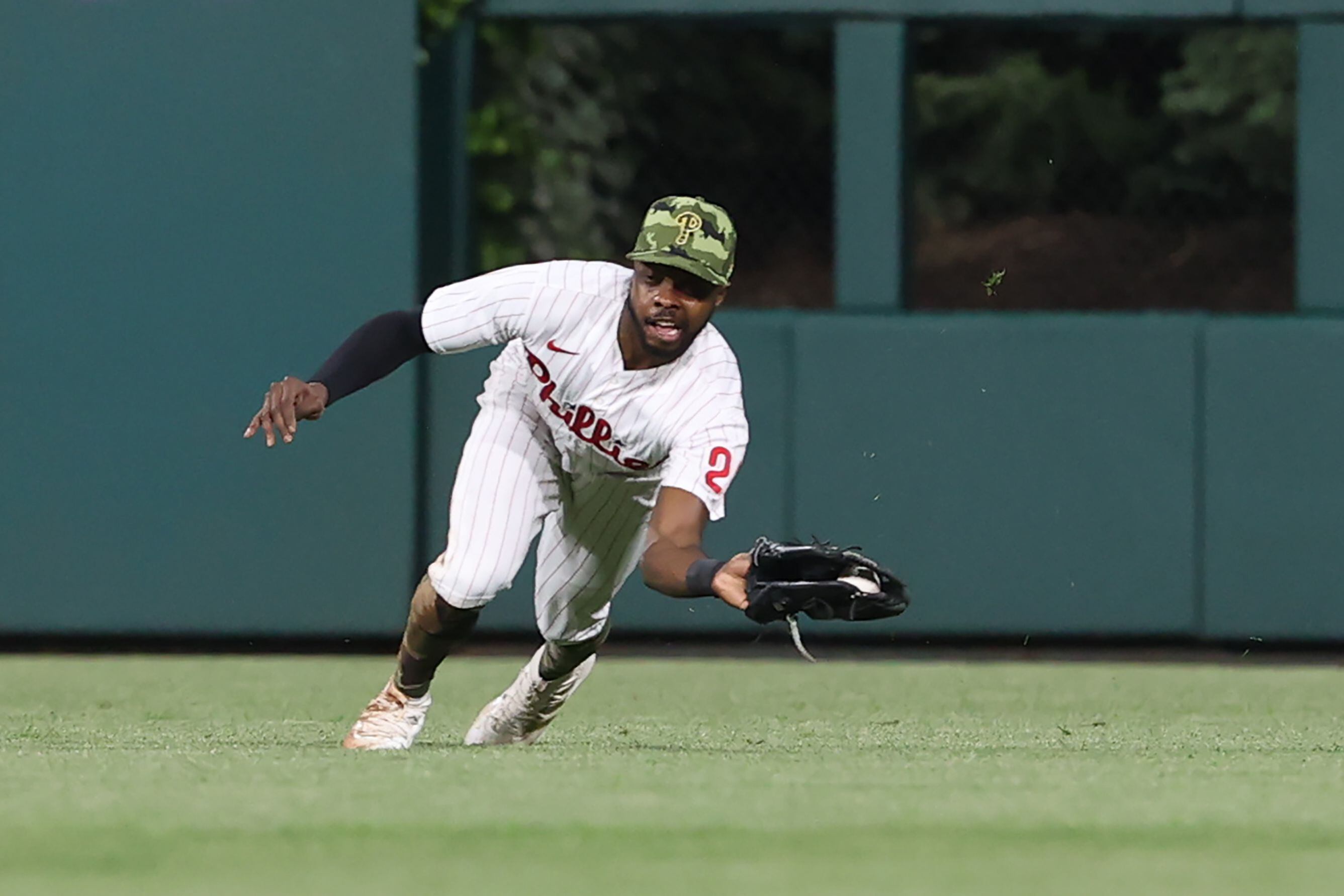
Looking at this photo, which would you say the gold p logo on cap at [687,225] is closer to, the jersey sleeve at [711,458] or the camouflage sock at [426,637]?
the jersey sleeve at [711,458]

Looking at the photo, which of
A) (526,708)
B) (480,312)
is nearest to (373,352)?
(480,312)

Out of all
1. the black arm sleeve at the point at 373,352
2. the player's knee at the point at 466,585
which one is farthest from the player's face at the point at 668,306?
the player's knee at the point at 466,585

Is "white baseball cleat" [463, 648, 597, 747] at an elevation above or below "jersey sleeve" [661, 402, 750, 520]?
below

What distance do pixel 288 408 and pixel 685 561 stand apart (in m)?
0.99

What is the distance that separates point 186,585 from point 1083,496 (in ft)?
11.5

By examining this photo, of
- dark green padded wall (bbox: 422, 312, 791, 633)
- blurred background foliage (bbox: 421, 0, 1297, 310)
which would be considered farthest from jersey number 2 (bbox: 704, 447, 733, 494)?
blurred background foliage (bbox: 421, 0, 1297, 310)

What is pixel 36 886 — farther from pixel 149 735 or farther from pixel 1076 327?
pixel 1076 327

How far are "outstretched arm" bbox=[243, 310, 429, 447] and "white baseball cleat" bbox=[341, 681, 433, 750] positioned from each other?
35.9 inches

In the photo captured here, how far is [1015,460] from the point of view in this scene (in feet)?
32.0

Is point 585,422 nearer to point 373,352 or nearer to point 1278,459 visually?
point 373,352

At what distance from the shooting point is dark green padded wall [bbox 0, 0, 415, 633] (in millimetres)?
9680

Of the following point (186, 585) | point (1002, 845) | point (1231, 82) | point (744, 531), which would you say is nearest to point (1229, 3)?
point (1231, 82)

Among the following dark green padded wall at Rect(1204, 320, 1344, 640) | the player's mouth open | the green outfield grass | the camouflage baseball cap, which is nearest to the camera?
the green outfield grass

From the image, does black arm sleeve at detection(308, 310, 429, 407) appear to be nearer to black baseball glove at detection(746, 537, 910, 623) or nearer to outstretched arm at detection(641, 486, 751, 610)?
outstretched arm at detection(641, 486, 751, 610)
